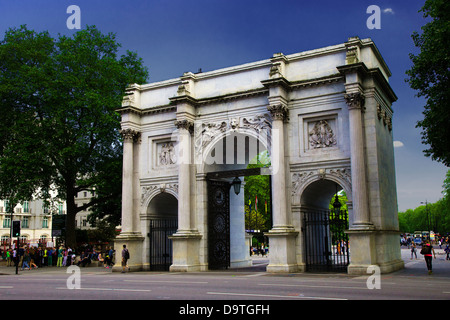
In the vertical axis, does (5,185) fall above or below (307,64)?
below

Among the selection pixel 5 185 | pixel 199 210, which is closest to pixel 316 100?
pixel 199 210

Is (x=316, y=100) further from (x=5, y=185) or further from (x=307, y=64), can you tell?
(x=5, y=185)

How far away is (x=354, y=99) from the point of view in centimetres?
2298

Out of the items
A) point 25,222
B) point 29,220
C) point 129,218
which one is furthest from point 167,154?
point 29,220

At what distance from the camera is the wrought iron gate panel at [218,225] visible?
27.8 metres

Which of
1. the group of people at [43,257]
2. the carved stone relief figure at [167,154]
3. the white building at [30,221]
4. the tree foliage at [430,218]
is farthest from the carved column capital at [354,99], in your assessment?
the white building at [30,221]

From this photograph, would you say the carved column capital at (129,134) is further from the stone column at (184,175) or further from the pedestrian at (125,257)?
the pedestrian at (125,257)

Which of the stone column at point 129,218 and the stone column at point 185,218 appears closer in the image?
the stone column at point 185,218

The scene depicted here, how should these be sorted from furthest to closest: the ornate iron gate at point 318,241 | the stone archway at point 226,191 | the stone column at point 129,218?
the stone column at point 129,218
the stone archway at point 226,191
the ornate iron gate at point 318,241

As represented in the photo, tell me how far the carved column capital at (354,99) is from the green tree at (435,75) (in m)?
4.19

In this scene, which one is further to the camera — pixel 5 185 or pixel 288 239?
pixel 5 185

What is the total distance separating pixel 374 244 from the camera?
22.0m

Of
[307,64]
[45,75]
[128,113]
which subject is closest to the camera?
[307,64]
